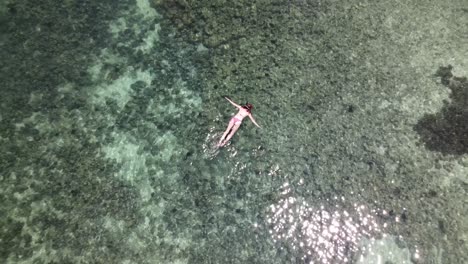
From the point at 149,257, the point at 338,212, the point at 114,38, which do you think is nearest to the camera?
the point at 149,257

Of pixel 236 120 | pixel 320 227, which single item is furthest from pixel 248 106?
pixel 320 227

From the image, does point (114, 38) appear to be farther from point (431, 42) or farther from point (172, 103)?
point (431, 42)

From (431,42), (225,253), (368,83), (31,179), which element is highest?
(431,42)

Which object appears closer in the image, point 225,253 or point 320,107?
point 225,253

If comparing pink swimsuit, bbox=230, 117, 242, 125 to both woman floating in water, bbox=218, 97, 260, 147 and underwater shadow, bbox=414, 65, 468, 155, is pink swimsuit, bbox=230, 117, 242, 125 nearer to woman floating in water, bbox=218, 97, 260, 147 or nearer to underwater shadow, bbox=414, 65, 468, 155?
woman floating in water, bbox=218, 97, 260, 147

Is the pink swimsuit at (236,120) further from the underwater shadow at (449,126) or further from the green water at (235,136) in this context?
the underwater shadow at (449,126)

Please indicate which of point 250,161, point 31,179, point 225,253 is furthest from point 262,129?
point 31,179
